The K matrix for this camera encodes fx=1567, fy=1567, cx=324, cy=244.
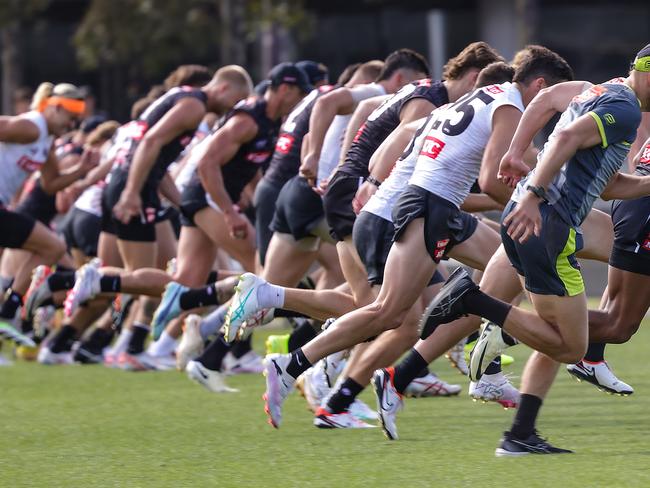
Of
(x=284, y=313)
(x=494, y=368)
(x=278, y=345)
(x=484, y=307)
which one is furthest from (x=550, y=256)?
(x=278, y=345)

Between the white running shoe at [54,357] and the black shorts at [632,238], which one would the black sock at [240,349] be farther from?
the black shorts at [632,238]

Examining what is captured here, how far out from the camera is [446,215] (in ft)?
25.6

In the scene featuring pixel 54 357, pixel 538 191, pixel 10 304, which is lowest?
pixel 54 357

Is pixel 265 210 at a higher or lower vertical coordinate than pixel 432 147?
lower

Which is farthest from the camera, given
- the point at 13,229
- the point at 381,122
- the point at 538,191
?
the point at 13,229

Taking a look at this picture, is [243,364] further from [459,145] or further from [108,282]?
[459,145]

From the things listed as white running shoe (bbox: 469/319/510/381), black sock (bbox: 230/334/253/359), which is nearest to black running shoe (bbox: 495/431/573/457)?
white running shoe (bbox: 469/319/510/381)

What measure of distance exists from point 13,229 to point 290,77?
2.80 m

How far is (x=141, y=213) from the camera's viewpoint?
39.0ft

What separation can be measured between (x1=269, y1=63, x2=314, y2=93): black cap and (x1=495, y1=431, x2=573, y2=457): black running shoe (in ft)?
14.5

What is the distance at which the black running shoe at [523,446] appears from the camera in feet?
23.4

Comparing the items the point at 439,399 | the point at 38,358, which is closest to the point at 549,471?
the point at 439,399

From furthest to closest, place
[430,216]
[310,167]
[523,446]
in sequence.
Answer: [310,167] < [430,216] < [523,446]

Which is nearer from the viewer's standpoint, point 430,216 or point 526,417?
point 526,417
